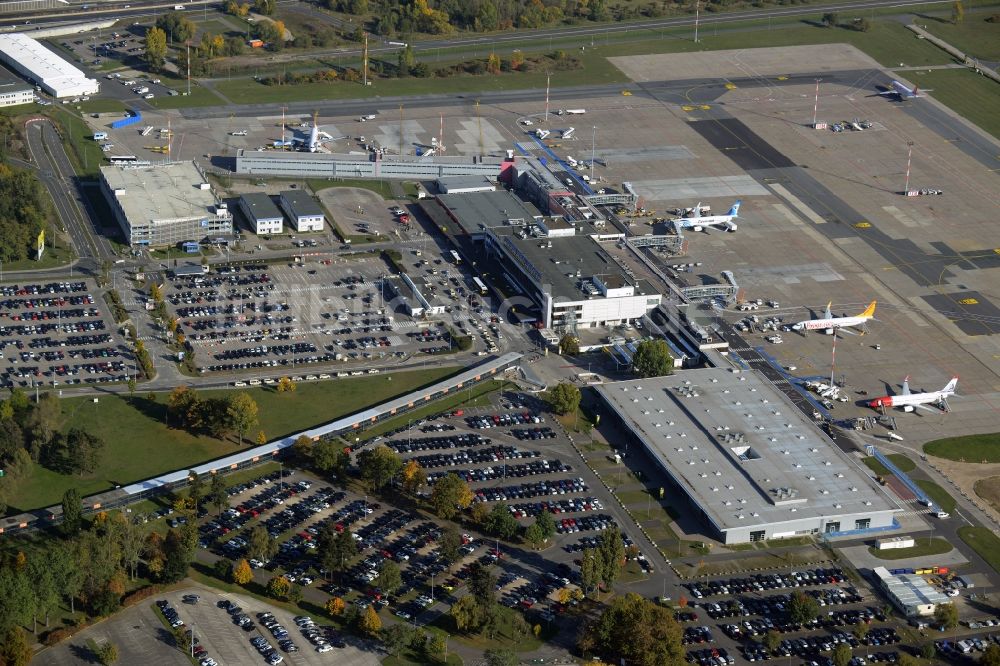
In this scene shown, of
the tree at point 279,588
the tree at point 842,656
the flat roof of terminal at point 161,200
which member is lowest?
the tree at point 842,656

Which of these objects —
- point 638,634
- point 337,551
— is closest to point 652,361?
point 337,551

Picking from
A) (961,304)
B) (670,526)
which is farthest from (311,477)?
(961,304)

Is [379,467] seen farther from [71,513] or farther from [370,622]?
[71,513]

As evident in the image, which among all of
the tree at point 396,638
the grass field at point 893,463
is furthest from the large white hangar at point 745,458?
the tree at point 396,638

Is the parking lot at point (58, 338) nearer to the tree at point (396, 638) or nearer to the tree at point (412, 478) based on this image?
the tree at point (412, 478)

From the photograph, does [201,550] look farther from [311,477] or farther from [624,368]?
[624,368]

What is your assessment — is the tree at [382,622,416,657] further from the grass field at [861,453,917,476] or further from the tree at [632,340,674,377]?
the grass field at [861,453,917,476]
